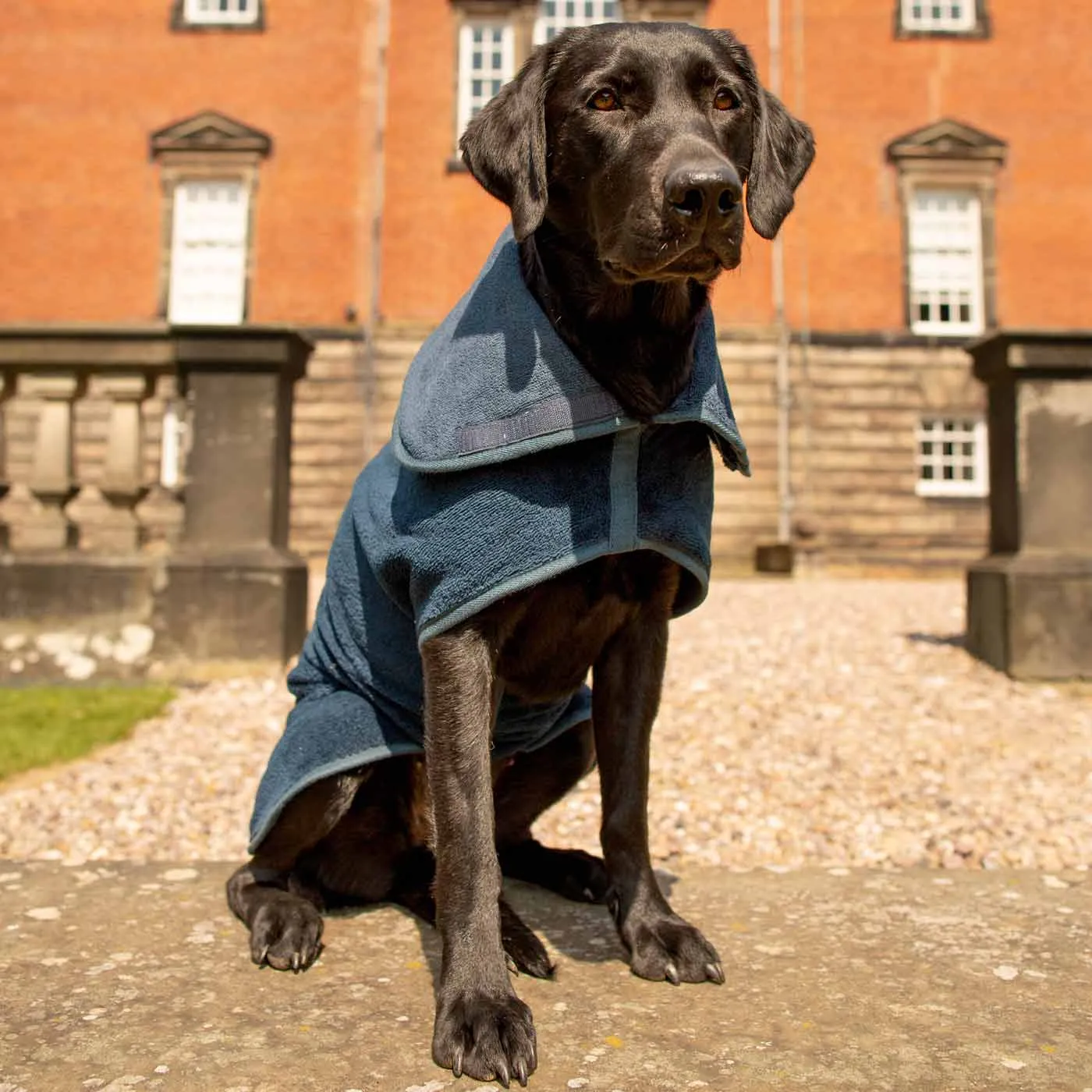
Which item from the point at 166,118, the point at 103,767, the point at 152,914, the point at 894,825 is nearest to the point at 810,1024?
the point at 152,914

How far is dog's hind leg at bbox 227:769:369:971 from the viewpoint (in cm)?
222

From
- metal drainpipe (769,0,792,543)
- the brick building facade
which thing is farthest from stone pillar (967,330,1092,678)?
the brick building facade

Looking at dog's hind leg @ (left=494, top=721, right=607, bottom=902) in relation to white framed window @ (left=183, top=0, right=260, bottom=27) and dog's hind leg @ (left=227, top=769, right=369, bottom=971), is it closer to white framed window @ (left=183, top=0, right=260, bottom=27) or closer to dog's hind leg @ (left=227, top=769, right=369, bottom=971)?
dog's hind leg @ (left=227, top=769, right=369, bottom=971)

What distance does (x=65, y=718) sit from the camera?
520 cm

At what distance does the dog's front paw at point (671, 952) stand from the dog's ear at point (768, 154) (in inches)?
61.6

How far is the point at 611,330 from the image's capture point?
215cm

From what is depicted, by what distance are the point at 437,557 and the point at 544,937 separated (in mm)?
1010

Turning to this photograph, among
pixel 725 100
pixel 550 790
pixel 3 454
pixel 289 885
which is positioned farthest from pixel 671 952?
pixel 3 454

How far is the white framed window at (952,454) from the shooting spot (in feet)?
58.1

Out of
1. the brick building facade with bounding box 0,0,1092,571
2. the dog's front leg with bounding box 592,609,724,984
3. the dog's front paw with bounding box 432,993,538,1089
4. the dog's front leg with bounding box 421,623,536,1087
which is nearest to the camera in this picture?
the dog's front paw with bounding box 432,993,538,1089

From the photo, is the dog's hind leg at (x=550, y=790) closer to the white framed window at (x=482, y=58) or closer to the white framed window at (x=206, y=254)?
the white framed window at (x=206, y=254)

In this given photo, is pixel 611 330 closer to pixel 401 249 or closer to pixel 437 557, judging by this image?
pixel 437 557

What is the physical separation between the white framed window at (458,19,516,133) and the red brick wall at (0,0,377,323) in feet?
5.27

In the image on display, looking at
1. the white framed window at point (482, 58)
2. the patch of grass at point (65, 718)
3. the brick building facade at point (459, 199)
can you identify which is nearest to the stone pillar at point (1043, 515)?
the patch of grass at point (65, 718)
